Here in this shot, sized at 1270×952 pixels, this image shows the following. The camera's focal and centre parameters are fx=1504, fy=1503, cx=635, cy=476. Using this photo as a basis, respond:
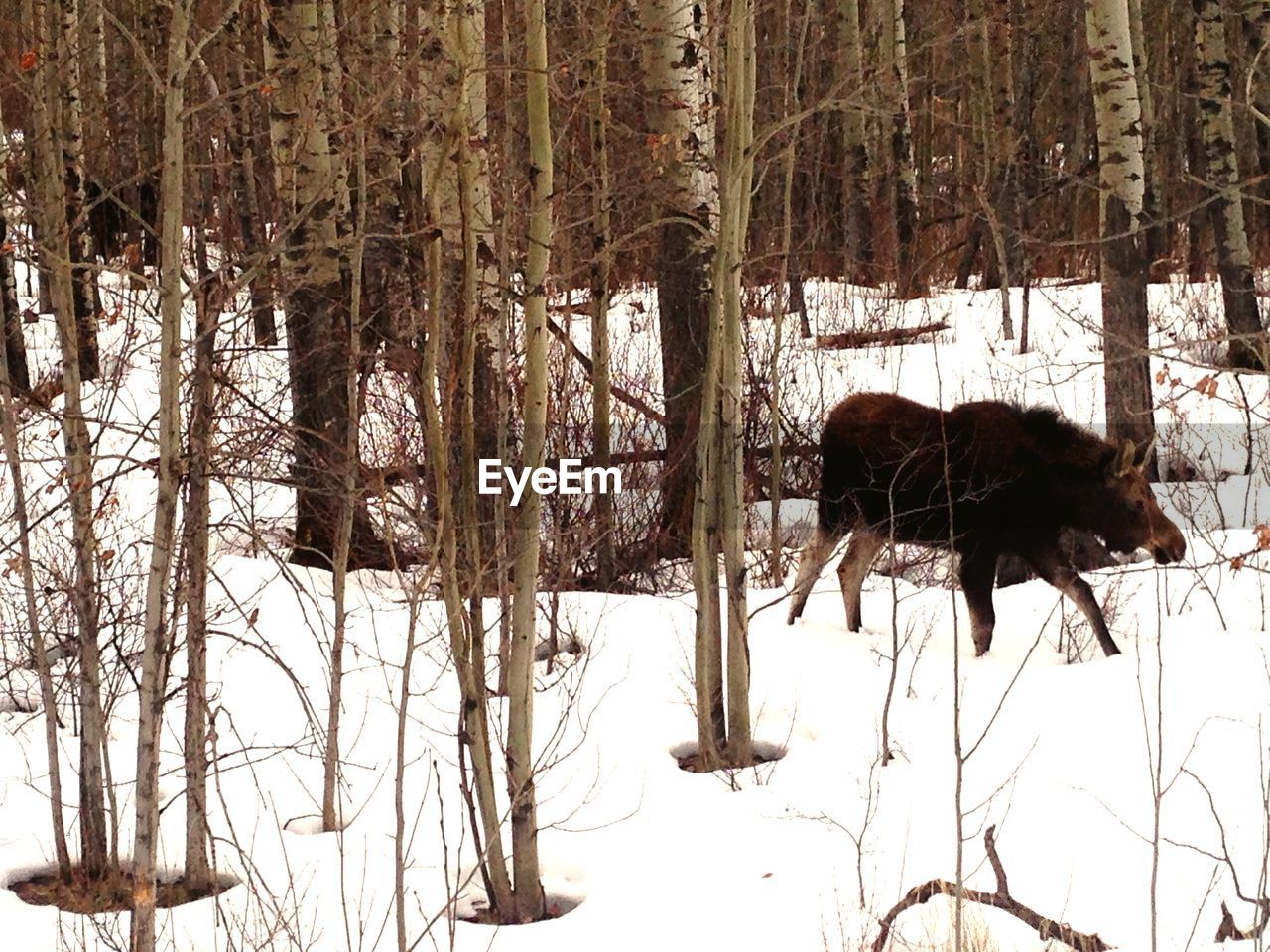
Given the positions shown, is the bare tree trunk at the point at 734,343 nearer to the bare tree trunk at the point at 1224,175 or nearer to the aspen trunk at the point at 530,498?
the aspen trunk at the point at 530,498

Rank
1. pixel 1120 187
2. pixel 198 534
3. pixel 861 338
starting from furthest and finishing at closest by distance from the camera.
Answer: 1. pixel 861 338
2. pixel 1120 187
3. pixel 198 534

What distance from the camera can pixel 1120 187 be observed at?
9.90m

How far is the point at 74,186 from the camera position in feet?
43.4

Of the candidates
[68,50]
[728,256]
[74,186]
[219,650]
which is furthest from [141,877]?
[74,186]

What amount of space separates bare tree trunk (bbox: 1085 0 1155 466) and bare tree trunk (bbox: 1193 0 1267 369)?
9.64 feet

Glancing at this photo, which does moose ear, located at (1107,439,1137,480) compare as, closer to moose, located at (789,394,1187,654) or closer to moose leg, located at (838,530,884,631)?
moose, located at (789,394,1187,654)

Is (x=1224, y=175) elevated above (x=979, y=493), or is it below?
above

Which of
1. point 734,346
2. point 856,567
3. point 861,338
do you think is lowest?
point 856,567

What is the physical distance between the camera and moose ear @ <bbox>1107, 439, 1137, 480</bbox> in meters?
7.35

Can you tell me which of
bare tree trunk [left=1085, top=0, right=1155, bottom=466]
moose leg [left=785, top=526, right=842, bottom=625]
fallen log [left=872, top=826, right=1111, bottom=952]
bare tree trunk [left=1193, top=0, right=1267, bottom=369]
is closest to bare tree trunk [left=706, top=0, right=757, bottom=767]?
fallen log [left=872, top=826, right=1111, bottom=952]

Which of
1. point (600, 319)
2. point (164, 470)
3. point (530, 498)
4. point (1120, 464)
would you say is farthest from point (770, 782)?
point (600, 319)

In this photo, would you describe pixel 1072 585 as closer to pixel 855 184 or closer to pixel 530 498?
pixel 530 498

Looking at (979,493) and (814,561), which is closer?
(979,493)

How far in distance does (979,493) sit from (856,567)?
769 millimetres
